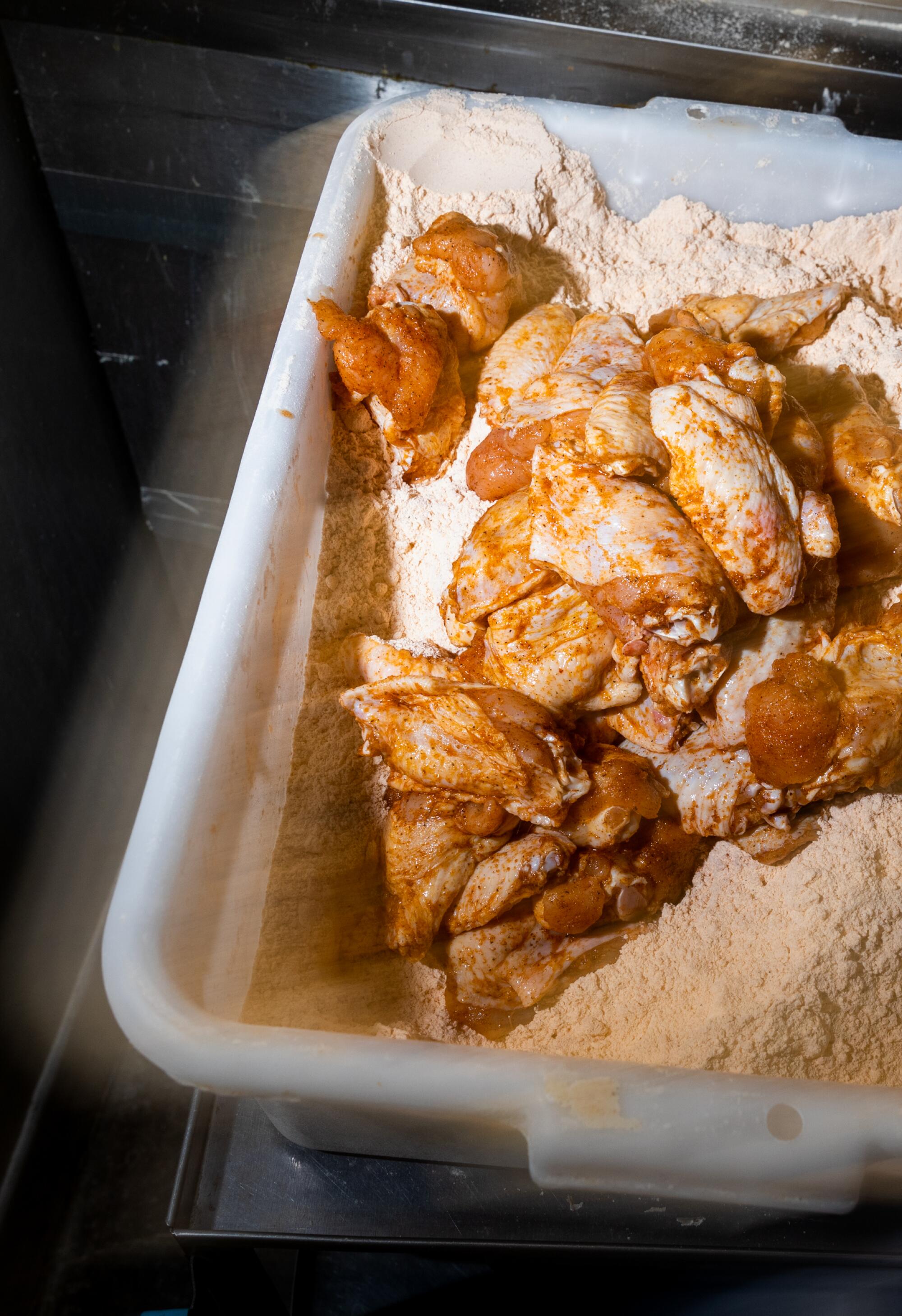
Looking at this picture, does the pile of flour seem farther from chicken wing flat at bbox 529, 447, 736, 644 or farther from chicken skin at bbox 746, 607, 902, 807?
chicken wing flat at bbox 529, 447, 736, 644

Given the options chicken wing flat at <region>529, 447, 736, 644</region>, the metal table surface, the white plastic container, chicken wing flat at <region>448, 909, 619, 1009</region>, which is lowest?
the metal table surface

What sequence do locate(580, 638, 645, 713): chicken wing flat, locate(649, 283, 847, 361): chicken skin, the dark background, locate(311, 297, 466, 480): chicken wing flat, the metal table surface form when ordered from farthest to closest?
the dark background → locate(649, 283, 847, 361): chicken skin → locate(311, 297, 466, 480): chicken wing flat → locate(580, 638, 645, 713): chicken wing flat → the metal table surface

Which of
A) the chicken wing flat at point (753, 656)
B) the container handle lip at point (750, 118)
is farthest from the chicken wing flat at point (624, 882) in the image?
Answer: the container handle lip at point (750, 118)

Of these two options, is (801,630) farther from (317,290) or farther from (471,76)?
(471,76)

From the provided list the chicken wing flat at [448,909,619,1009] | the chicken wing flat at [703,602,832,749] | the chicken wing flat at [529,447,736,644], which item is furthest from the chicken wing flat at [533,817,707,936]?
the chicken wing flat at [529,447,736,644]

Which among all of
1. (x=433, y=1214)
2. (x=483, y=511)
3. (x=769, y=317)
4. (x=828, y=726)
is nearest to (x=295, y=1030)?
(x=433, y=1214)

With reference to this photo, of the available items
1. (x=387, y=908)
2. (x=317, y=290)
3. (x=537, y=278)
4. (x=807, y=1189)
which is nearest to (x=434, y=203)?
(x=537, y=278)

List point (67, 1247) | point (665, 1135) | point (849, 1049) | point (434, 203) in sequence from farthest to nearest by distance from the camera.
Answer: point (67, 1247)
point (434, 203)
point (849, 1049)
point (665, 1135)
